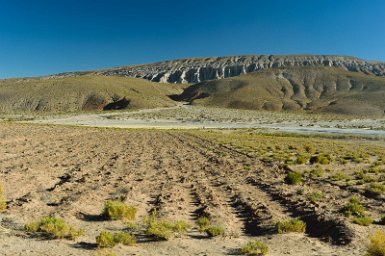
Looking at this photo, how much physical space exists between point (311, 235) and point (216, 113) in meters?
116

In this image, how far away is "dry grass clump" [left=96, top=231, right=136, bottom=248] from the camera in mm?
9225

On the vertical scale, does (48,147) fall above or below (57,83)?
below

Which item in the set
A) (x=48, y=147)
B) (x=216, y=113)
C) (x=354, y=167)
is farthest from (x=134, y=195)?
(x=216, y=113)

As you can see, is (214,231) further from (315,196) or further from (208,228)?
(315,196)

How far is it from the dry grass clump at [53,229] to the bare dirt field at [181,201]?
230 mm

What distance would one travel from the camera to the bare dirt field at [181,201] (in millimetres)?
9695

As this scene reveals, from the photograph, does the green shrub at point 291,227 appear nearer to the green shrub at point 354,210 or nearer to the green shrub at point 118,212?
the green shrub at point 354,210

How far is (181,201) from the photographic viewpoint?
569 inches

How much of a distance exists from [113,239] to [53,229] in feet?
5.50

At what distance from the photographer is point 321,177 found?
20750 millimetres

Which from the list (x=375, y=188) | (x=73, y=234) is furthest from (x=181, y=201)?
(x=375, y=188)

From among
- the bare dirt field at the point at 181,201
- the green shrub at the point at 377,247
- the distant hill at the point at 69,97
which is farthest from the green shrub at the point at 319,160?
the distant hill at the point at 69,97

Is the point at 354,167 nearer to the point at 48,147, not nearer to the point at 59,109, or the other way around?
the point at 48,147

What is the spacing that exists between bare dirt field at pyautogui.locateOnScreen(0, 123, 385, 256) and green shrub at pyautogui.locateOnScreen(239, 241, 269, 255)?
9.2 inches
